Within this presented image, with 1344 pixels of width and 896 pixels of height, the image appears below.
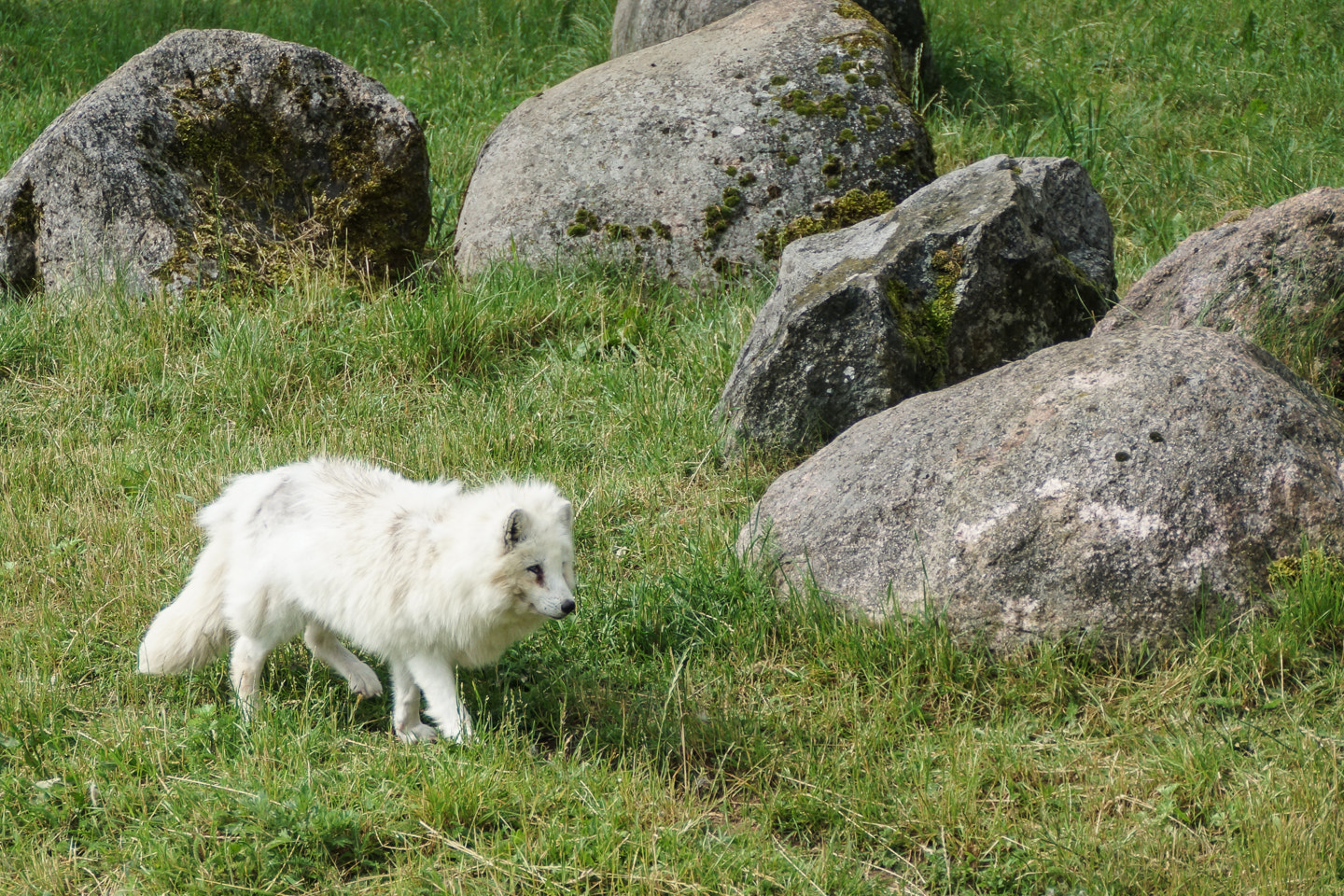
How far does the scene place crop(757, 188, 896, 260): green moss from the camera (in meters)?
7.12

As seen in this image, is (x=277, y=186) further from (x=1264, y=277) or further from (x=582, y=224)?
(x=1264, y=277)

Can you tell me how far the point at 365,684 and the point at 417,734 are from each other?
39 cm

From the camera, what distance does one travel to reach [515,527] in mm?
3545

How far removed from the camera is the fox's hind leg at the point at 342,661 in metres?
4.23

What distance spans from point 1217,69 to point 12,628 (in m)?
9.77

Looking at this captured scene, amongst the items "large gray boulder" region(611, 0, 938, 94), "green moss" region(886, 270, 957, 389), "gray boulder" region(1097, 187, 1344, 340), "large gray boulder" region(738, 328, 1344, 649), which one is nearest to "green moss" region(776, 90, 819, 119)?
"large gray boulder" region(611, 0, 938, 94)

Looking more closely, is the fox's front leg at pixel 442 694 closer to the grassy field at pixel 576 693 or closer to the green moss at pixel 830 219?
the grassy field at pixel 576 693

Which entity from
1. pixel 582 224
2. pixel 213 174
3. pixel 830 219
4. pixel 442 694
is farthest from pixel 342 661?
pixel 213 174

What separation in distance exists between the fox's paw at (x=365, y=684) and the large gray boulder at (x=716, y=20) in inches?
255

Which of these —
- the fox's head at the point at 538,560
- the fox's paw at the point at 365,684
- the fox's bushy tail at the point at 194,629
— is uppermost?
the fox's head at the point at 538,560

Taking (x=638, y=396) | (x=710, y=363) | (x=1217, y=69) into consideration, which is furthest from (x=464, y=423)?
(x=1217, y=69)

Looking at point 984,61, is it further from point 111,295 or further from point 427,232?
point 111,295

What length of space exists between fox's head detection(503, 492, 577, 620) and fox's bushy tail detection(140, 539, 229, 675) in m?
1.23

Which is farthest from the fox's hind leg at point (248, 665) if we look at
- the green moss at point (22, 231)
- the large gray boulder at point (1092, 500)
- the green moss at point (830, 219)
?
the green moss at point (22, 231)
